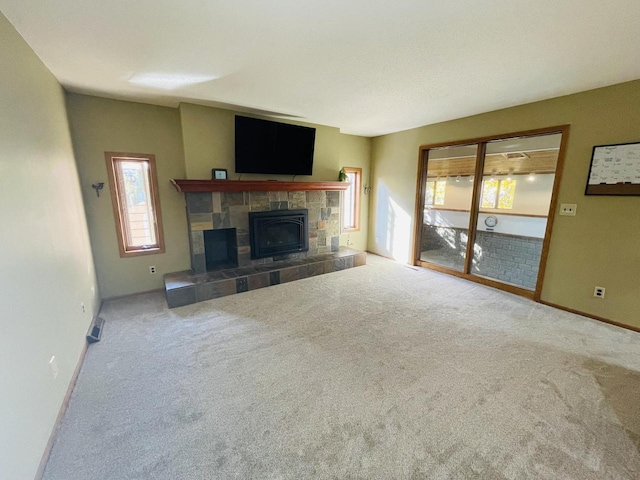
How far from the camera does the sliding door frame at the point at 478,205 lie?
3.12 metres

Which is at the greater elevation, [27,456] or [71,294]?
[71,294]

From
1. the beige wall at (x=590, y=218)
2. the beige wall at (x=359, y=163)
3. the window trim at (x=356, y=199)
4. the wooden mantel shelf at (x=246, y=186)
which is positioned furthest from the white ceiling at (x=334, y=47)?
the window trim at (x=356, y=199)

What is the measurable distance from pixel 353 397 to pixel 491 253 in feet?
11.4

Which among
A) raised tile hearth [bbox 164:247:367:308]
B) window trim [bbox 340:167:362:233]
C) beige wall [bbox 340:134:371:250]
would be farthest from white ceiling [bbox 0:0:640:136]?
window trim [bbox 340:167:362:233]

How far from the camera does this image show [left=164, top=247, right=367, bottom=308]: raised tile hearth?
324 cm

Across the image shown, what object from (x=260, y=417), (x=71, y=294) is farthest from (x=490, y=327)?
(x=71, y=294)

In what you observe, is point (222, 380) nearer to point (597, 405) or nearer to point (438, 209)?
point (597, 405)

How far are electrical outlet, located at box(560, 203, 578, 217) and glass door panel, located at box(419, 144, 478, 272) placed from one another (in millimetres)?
1132

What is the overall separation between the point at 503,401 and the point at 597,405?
23.9 inches

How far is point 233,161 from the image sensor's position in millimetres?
3822

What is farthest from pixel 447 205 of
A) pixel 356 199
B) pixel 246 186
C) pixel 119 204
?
pixel 119 204

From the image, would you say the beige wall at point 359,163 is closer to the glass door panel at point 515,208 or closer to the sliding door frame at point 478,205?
the sliding door frame at point 478,205

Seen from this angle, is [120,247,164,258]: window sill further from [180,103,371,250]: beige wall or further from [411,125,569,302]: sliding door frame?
[411,125,569,302]: sliding door frame

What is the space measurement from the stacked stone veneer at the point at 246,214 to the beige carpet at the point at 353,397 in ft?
3.32
